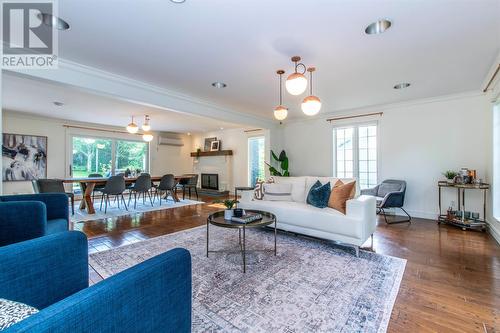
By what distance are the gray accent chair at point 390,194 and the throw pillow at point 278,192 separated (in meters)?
1.74

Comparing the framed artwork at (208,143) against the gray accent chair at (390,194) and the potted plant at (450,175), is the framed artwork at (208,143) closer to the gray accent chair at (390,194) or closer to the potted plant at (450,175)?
the gray accent chair at (390,194)

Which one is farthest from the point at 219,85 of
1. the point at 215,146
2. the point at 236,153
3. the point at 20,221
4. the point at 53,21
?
the point at 215,146

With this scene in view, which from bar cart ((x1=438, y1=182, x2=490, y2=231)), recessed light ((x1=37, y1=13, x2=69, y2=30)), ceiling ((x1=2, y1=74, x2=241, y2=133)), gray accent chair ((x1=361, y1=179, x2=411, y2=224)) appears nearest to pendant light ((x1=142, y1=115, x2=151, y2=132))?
ceiling ((x1=2, y1=74, x2=241, y2=133))

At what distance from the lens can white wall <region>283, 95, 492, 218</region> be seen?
406 centimetres

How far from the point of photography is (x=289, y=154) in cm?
672

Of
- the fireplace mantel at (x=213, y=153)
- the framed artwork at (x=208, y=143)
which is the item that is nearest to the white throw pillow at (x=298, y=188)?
the fireplace mantel at (x=213, y=153)

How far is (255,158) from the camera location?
7.54m

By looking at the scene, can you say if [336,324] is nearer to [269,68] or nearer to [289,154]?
[269,68]

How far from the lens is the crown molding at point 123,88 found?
288 cm

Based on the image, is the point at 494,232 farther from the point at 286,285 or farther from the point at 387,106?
the point at 286,285

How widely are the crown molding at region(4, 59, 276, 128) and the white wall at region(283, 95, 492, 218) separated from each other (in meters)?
3.64

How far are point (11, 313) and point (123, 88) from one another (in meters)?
3.55

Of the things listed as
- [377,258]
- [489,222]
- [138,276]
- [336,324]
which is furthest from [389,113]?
[138,276]

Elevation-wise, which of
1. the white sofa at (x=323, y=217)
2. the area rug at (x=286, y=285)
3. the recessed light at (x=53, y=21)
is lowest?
the area rug at (x=286, y=285)
